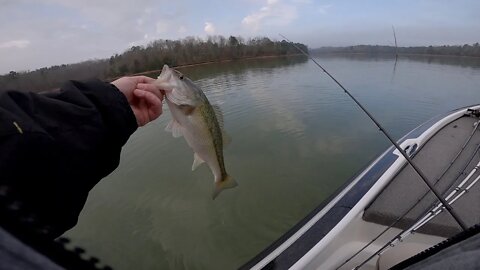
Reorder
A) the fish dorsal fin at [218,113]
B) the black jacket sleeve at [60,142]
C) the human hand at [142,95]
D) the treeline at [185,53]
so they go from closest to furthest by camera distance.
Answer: the black jacket sleeve at [60,142] < the human hand at [142,95] < the fish dorsal fin at [218,113] < the treeline at [185,53]

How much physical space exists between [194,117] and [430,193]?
9.61 ft

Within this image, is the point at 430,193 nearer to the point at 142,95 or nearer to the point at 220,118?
the point at 220,118

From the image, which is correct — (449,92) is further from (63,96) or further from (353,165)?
(63,96)

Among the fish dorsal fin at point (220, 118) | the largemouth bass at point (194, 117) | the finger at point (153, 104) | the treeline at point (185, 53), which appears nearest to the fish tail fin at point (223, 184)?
the largemouth bass at point (194, 117)

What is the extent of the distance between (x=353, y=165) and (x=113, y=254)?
6.30 meters

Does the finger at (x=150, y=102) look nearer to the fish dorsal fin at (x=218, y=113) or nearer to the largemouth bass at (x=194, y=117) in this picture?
the largemouth bass at (x=194, y=117)

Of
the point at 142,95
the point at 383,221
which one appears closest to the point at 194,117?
the point at 142,95

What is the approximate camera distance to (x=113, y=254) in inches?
209

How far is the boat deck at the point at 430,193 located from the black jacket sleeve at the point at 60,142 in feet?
9.21

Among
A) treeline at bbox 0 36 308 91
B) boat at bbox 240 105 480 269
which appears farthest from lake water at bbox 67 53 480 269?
treeline at bbox 0 36 308 91

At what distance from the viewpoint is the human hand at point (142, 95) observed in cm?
189

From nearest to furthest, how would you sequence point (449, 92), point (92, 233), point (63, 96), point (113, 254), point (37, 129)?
point (37, 129)
point (63, 96)
point (113, 254)
point (92, 233)
point (449, 92)

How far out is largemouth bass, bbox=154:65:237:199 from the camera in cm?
Result: 198

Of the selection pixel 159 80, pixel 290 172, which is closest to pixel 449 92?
pixel 290 172
